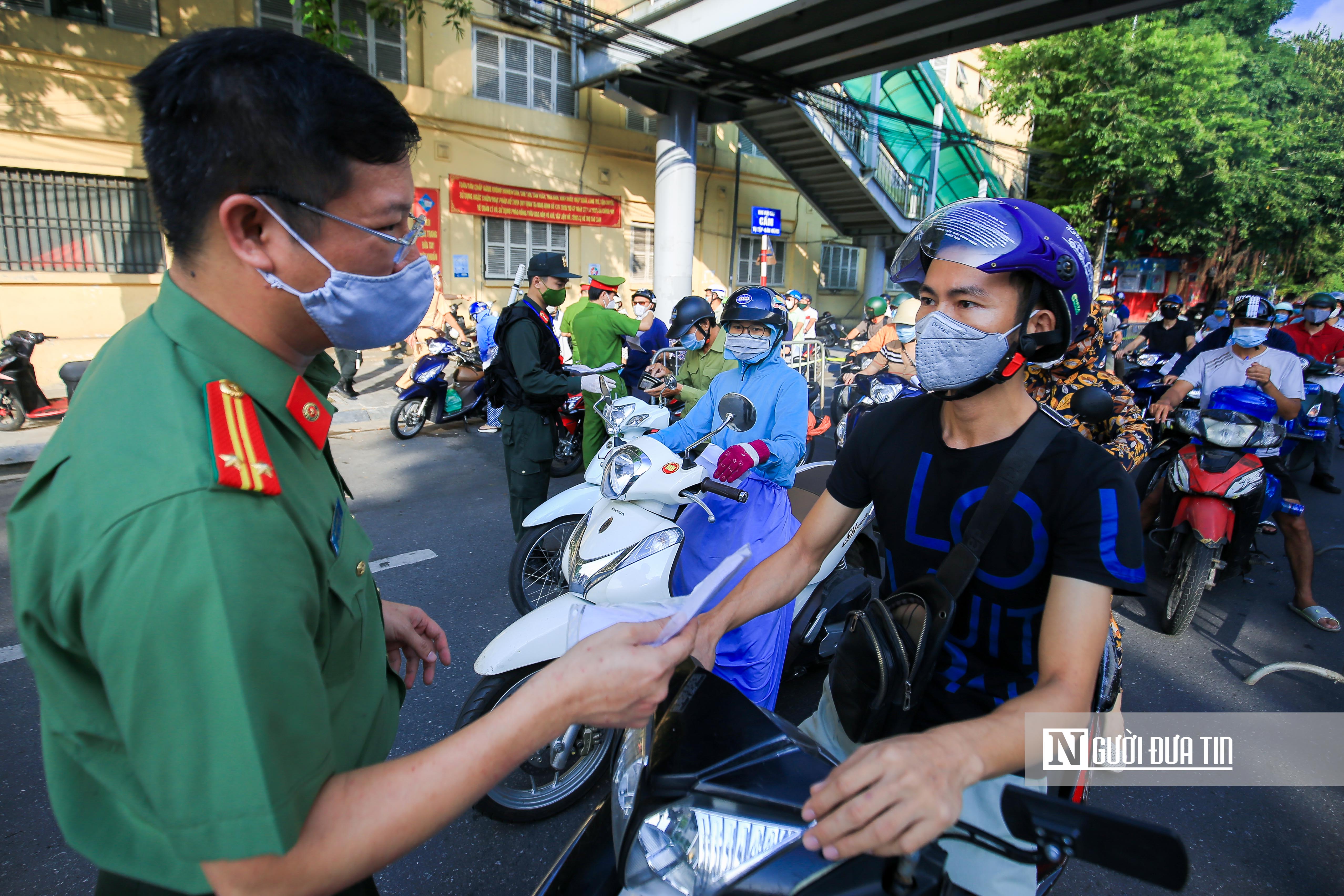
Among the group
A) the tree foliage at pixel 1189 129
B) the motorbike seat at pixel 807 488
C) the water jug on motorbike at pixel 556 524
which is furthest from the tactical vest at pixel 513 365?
the tree foliage at pixel 1189 129

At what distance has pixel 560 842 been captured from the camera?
2.37 m

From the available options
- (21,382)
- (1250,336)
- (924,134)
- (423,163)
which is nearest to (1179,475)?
(1250,336)

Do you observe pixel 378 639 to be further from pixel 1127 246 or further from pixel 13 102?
pixel 1127 246

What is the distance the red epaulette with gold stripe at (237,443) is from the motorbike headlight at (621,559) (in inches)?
75.5

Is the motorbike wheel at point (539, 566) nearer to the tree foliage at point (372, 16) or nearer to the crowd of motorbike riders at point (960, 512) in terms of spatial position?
the crowd of motorbike riders at point (960, 512)

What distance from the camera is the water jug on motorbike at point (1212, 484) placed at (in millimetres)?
3939

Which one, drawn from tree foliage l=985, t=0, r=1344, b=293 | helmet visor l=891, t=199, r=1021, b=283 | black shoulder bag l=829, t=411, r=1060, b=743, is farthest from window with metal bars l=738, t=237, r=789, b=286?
black shoulder bag l=829, t=411, r=1060, b=743

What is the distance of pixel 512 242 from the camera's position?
551 inches

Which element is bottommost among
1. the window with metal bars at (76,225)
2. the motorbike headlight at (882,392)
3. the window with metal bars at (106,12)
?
the motorbike headlight at (882,392)

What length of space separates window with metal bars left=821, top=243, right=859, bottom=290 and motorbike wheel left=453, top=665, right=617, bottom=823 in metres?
20.1

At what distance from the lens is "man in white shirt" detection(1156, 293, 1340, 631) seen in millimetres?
4234

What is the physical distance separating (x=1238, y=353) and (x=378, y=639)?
553cm

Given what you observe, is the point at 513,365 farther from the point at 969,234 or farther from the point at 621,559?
the point at 969,234

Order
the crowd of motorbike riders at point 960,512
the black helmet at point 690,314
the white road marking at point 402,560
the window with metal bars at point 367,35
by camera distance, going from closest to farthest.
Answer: the crowd of motorbike riders at point 960,512, the white road marking at point 402,560, the black helmet at point 690,314, the window with metal bars at point 367,35
